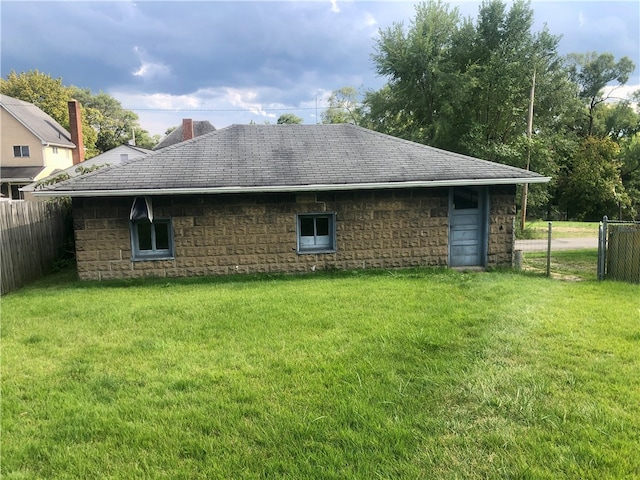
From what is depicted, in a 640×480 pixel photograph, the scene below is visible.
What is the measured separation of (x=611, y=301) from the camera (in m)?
7.13

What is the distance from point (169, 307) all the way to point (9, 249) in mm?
4649

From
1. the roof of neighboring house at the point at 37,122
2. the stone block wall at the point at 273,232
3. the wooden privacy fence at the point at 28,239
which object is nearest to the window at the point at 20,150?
the roof of neighboring house at the point at 37,122

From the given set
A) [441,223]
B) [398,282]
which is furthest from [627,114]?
[398,282]

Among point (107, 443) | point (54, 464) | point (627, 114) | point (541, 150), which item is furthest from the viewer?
point (627, 114)

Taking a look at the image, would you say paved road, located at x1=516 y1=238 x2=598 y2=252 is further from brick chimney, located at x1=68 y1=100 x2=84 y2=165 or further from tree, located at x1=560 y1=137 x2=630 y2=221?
brick chimney, located at x1=68 y1=100 x2=84 y2=165

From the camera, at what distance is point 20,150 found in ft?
101

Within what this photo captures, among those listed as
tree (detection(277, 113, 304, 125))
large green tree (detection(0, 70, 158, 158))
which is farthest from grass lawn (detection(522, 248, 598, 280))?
tree (detection(277, 113, 304, 125))

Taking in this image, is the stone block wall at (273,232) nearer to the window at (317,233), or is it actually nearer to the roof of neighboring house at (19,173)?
the window at (317,233)

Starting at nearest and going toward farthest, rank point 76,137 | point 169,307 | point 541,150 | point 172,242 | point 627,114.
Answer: point 169,307, point 172,242, point 541,150, point 76,137, point 627,114

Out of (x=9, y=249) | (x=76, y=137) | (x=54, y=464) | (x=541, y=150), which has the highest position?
(x=76, y=137)

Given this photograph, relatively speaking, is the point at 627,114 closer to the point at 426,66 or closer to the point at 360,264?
the point at 426,66

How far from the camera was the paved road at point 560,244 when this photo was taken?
15.3 meters

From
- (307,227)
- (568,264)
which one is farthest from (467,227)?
(307,227)

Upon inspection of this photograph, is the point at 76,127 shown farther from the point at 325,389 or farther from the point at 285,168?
the point at 325,389
